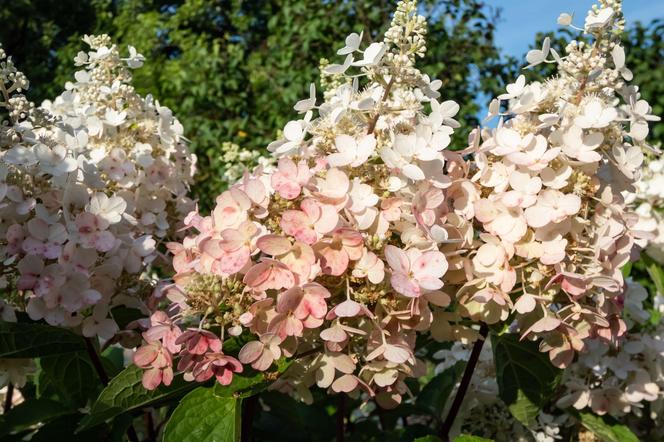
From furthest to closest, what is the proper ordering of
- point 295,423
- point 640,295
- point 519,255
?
point 295,423 → point 640,295 → point 519,255

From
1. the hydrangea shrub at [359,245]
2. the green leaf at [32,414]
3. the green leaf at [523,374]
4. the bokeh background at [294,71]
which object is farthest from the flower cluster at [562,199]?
the bokeh background at [294,71]

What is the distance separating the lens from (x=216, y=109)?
18.2 ft

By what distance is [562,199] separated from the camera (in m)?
1.02

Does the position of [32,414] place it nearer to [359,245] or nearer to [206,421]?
[206,421]

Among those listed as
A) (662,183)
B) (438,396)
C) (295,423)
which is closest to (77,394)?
(295,423)

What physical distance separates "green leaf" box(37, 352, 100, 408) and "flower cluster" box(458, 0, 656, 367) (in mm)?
677

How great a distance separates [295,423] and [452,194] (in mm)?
963

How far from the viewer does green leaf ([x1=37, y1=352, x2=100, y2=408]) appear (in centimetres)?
131

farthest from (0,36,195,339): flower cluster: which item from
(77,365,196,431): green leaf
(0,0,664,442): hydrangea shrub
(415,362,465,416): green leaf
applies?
(415,362,465,416): green leaf

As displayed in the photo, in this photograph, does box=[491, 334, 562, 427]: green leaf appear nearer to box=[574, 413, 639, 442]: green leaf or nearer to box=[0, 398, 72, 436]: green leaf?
box=[574, 413, 639, 442]: green leaf

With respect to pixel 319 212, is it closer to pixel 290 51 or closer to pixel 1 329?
pixel 1 329

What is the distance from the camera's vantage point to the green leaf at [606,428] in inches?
59.3

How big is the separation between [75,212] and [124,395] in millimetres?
294

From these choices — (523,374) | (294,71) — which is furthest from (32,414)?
(294,71)
